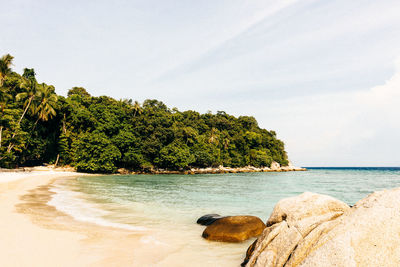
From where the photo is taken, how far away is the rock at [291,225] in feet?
13.2

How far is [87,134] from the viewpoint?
4688 cm

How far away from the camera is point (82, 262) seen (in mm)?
4883

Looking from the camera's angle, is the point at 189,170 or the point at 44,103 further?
the point at 189,170

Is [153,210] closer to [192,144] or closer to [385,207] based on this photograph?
[385,207]

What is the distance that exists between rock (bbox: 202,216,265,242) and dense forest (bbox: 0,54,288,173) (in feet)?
120

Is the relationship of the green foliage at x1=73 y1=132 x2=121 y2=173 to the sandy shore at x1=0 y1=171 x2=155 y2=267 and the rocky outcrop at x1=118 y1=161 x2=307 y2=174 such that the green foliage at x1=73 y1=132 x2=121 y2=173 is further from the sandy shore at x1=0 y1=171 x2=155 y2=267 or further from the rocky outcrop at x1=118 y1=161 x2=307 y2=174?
the sandy shore at x1=0 y1=171 x2=155 y2=267

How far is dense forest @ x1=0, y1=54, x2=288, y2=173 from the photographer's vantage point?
3831 centimetres

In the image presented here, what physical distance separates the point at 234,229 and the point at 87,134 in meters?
45.7

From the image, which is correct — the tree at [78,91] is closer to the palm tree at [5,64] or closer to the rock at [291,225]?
the palm tree at [5,64]

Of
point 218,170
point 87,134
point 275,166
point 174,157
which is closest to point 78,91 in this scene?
point 87,134

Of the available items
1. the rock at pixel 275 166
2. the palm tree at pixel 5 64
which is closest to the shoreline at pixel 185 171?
the rock at pixel 275 166

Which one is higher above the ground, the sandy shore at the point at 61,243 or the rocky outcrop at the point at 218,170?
the rocky outcrop at the point at 218,170

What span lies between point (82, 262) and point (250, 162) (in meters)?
76.7

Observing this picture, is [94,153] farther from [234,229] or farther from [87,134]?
[234,229]
